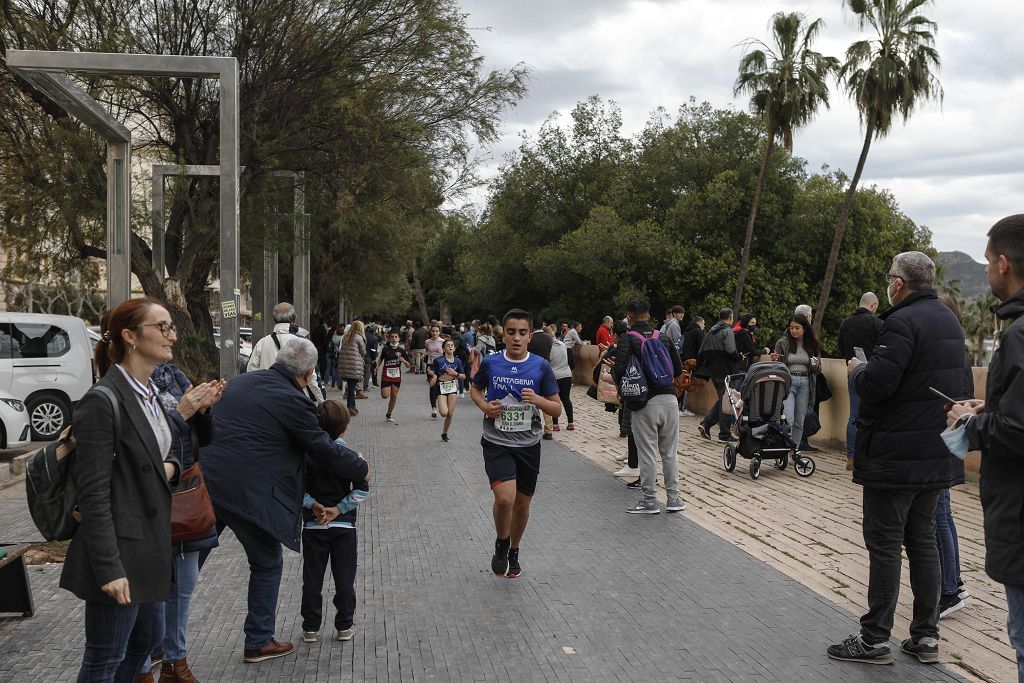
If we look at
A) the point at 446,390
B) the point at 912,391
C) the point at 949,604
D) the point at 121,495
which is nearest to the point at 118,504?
the point at 121,495

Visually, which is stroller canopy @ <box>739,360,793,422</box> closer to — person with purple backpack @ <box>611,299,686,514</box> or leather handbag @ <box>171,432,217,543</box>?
person with purple backpack @ <box>611,299,686,514</box>

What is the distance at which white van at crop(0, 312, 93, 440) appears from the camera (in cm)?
1408

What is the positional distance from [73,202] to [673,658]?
16.1 metres

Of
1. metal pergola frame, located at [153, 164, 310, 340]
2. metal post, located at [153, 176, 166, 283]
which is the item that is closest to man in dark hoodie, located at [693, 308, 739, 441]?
metal pergola frame, located at [153, 164, 310, 340]

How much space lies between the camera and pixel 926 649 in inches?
197

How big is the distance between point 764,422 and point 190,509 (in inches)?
313

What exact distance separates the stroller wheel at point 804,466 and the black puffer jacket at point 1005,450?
7839 mm

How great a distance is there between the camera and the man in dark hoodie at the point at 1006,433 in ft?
11.1

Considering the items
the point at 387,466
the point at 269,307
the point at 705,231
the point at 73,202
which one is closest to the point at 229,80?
the point at 387,466

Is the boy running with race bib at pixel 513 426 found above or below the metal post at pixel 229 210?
below

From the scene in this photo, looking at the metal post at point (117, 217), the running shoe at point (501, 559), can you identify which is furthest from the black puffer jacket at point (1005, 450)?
the metal post at point (117, 217)

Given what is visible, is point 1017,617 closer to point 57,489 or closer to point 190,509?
point 190,509

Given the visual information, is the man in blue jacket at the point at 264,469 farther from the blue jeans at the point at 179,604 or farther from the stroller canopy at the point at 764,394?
the stroller canopy at the point at 764,394

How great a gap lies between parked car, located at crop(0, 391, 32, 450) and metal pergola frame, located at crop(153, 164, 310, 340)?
4556mm
